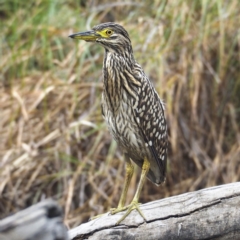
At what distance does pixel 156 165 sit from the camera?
427 cm

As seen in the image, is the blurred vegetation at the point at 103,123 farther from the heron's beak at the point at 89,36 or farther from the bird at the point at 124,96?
the heron's beak at the point at 89,36

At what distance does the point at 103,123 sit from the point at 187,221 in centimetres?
241

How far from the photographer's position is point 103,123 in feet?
19.2

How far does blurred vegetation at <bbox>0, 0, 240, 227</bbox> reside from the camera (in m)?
5.76

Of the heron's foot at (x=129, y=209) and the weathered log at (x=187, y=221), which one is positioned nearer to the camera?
the weathered log at (x=187, y=221)

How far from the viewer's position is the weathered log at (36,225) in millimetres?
2113

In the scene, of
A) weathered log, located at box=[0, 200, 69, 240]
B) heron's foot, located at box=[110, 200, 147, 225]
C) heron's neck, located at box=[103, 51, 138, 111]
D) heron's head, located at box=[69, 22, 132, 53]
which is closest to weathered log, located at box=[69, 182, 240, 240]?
heron's foot, located at box=[110, 200, 147, 225]

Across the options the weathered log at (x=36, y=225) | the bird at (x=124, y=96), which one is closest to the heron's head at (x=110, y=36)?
the bird at (x=124, y=96)

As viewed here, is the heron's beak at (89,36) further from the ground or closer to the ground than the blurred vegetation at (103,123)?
further from the ground

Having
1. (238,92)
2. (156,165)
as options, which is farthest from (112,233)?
(238,92)

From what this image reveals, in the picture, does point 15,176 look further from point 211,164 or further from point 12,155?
point 211,164

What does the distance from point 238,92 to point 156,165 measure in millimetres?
2017

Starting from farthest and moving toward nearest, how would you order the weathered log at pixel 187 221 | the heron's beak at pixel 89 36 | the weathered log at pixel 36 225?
the heron's beak at pixel 89 36, the weathered log at pixel 187 221, the weathered log at pixel 36 225

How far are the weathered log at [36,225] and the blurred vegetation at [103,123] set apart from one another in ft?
10.9
